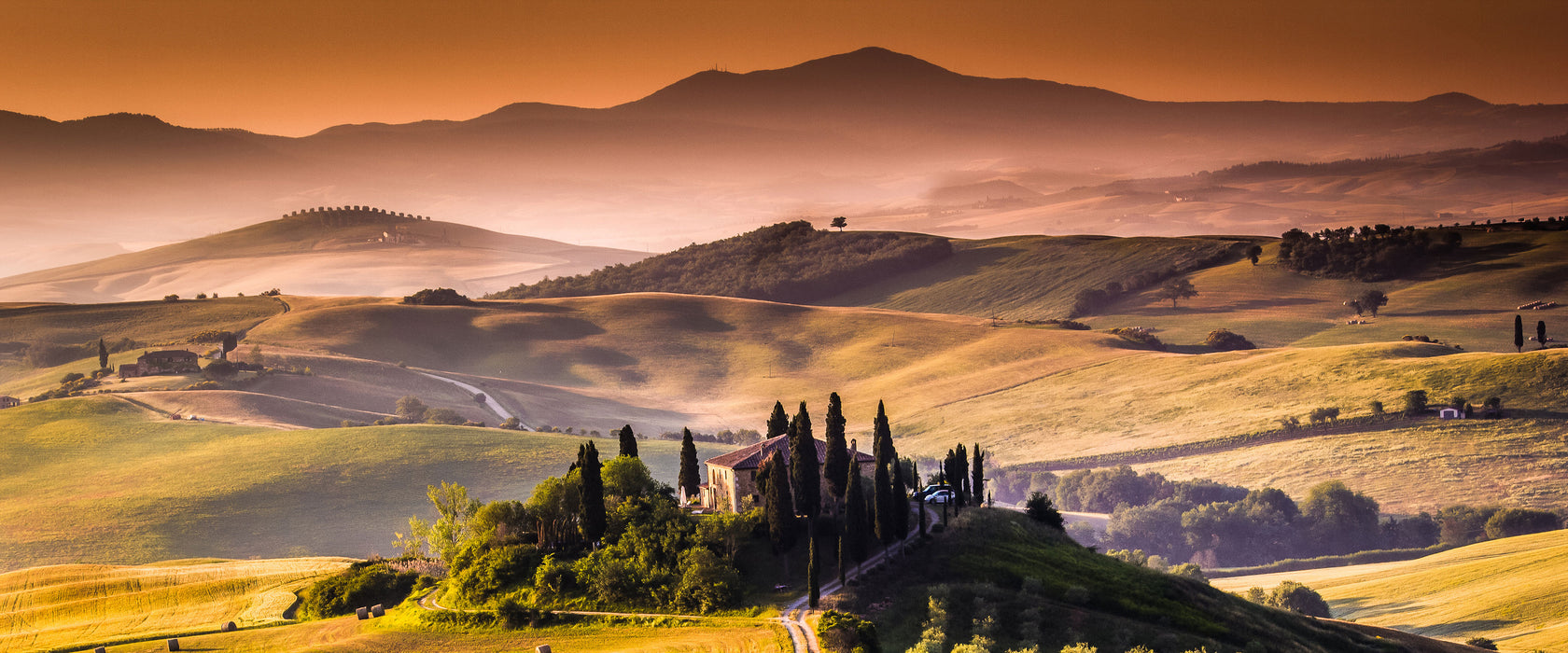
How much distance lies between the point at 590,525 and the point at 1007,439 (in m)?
102

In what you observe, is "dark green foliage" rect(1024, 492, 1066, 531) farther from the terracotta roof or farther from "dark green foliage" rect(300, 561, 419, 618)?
"dark green foliage" rect(300, 561, 419, 618)

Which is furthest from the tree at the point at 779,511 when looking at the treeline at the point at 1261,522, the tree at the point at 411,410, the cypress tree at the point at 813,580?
the tree at the point at 411,410

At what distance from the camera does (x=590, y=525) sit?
69.7 metres

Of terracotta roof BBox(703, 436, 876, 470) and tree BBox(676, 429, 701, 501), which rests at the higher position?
terracotta roof BBox(703, 436, 876, 470)

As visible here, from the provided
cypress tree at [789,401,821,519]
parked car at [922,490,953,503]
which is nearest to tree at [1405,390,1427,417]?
parked car at [922,490,953,503]

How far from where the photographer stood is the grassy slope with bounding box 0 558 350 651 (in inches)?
2547

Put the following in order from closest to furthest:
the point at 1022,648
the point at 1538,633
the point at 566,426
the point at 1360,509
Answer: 1. the point at 1022,648
2. the point at 1538,633
3. the point at 1360,509
4. the point at 566,426

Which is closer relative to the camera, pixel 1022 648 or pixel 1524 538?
pixel 1022 648

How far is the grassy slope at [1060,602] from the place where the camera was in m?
59.1

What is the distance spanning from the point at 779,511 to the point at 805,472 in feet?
12.1

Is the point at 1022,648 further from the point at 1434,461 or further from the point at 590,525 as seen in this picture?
the point at 1434,461

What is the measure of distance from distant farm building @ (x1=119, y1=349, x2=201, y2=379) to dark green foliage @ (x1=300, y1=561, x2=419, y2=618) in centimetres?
12796

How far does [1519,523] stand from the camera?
392 feet

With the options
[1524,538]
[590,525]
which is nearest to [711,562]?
[590,525]
